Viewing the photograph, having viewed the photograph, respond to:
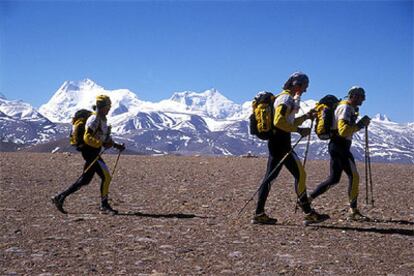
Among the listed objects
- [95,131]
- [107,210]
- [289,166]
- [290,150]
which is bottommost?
[107,210]

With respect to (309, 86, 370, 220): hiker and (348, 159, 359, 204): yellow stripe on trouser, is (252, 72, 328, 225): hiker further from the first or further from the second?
(348, 159, 359, 204): yellow stripe on trouser

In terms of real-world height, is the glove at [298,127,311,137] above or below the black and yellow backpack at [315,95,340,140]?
below

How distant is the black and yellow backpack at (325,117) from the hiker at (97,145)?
4698 mm

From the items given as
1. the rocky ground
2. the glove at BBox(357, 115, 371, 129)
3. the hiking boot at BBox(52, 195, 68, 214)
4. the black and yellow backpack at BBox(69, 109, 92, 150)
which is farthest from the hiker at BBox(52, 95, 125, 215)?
the glove at BBox(357, 115, 371, 129)

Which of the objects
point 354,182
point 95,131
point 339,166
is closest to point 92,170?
point 95,131

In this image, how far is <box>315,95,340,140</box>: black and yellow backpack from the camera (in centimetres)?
1043

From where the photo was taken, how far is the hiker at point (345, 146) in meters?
10.2

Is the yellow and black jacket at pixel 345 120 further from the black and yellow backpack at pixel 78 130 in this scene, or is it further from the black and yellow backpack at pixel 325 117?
the black and yellow backpack at pixel 78 130

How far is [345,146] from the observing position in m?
10.5

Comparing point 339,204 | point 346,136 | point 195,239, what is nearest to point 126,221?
point 195,239

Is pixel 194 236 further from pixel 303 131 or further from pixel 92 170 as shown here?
pixel 92 170

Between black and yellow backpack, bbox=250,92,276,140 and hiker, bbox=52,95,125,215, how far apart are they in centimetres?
359

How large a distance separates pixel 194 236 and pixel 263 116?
8.77 ft

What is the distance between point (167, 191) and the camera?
1575 cm
